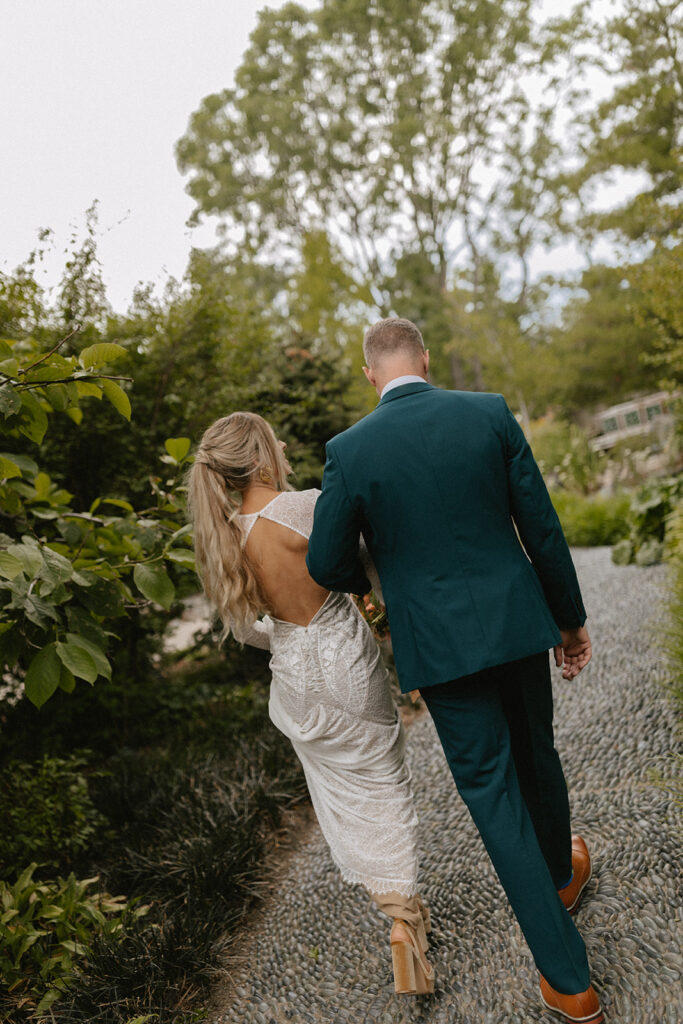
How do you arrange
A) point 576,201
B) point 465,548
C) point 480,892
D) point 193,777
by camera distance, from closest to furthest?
point 465,548, point 480,892, point 193,777, point 576,201

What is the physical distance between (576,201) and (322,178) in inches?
335

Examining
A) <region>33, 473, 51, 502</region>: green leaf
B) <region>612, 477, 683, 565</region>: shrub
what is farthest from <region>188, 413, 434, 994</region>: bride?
<region>612, 477, 683, 565</region>: shrub

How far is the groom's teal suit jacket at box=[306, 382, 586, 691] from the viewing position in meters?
1.87

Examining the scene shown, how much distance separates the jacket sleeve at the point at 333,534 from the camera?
1.96m

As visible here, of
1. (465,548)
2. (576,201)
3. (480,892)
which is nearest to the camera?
(465,548)

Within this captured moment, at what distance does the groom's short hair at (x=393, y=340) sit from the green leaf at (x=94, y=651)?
1.18 metres

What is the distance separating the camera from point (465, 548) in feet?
6.21

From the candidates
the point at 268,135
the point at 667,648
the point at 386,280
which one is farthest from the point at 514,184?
the point at 667,648

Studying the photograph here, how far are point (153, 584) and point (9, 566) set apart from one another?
518 millimetres

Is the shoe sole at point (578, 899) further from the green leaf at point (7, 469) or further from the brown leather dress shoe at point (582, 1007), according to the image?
the green leaf at point (7, 469)

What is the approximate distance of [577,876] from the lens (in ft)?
7.58

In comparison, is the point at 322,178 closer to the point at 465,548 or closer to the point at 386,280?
the point at 386,280

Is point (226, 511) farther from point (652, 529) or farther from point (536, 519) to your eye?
point (652, 529)

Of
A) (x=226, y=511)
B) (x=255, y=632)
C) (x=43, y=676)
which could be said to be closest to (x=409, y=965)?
(x=255, y=632)
